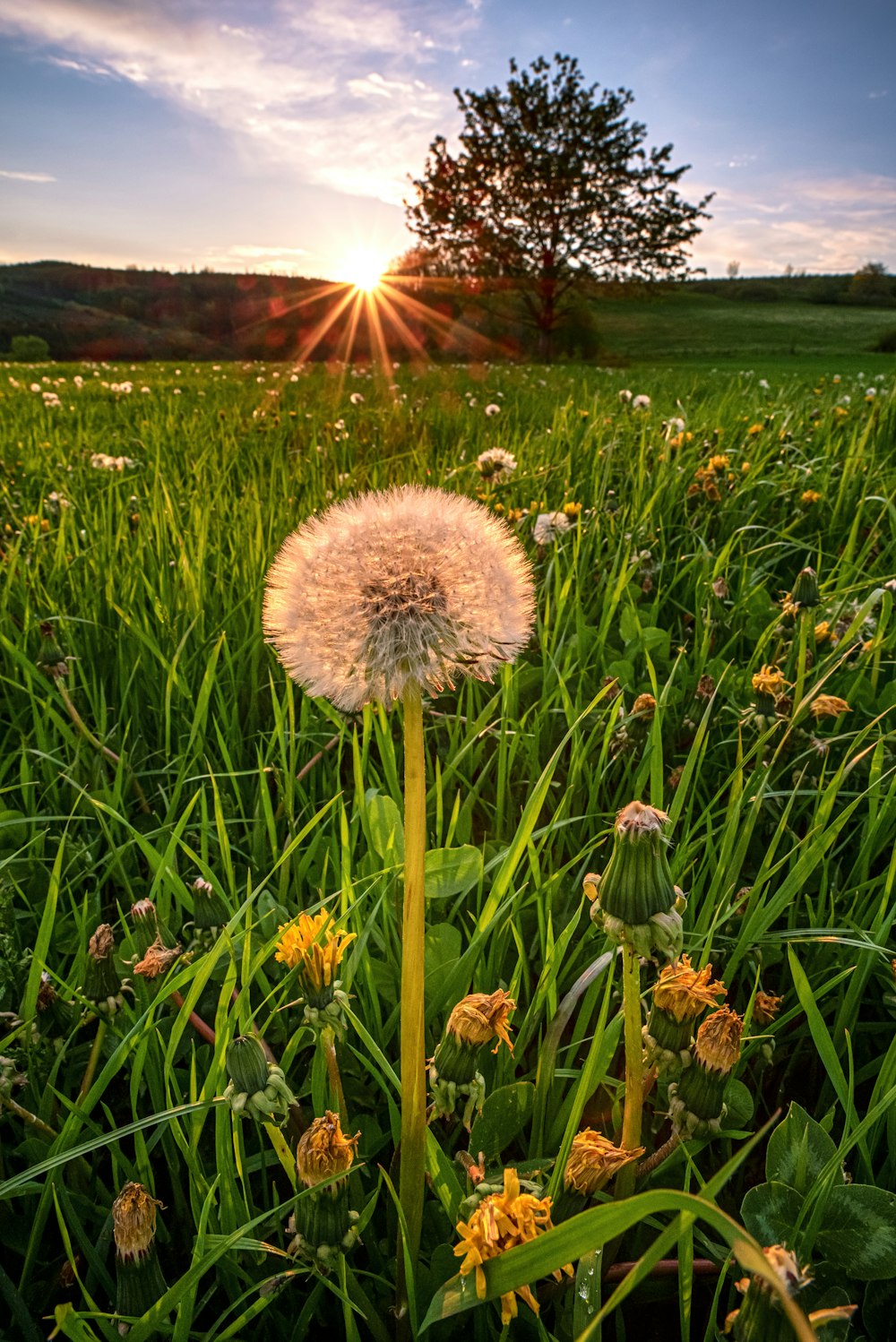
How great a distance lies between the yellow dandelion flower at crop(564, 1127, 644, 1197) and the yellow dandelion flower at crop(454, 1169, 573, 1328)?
11 cm

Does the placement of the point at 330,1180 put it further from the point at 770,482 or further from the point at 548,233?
the point at 548,233

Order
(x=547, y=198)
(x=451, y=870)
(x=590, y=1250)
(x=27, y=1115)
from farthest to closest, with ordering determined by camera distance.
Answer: (x=547, y=198), (x=451, y=870), (x=27, y=1115), (x=590, y=1250)

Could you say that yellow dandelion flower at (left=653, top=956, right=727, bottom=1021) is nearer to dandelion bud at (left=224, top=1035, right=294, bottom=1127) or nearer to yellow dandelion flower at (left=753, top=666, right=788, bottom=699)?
dandelion bud at (left=224, top=1035, right=294, bottom=1127)

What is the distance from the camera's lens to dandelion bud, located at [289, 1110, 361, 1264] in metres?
0.79

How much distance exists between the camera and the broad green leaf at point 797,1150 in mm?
905

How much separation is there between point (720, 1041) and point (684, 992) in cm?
6

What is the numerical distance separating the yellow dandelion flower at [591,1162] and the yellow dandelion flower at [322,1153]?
0.77ft

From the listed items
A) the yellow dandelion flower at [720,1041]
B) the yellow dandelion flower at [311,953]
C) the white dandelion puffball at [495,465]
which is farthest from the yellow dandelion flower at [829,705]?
the white dandelion puffball at [495,465]

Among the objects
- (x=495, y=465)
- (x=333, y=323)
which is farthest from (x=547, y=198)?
(x=495, y=465)

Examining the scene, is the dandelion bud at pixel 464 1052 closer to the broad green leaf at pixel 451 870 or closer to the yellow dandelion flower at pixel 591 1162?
the yellow dandelion flower at pixel 591 1162

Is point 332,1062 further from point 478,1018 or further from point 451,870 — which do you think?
point 451,870

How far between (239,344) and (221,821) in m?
42.1

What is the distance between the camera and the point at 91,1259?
925 mm

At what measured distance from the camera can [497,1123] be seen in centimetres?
98
